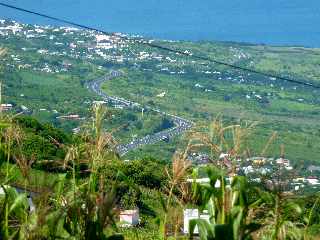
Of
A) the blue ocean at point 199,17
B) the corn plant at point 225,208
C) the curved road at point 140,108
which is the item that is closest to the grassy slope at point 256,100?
the curved road at point 140,108

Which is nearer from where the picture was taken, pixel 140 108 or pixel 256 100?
pixel 140 108

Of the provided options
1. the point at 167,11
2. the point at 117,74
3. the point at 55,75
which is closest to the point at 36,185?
the point at 55,75

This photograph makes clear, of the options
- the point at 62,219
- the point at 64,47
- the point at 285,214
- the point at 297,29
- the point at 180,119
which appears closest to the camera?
the point at 62,219

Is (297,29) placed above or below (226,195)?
above

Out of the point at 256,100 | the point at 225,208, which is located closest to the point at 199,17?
the point at 256,100

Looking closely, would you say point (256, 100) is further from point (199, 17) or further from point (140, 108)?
point (199, 17)

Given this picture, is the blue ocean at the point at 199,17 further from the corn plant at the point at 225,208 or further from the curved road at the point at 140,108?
the corn plant at the point at 225,208

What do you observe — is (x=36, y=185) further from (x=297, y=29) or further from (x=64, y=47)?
(x=297, y=29)

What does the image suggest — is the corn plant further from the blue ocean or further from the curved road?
the blue ocean
